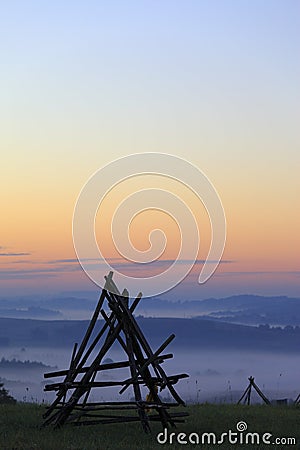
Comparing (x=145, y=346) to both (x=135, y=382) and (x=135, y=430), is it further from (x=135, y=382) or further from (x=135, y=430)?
(x=135, y=430)

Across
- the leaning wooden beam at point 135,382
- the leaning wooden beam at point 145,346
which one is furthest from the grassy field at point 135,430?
the leaning wooden beam at point 145,346

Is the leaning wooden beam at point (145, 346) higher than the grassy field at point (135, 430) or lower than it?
higher

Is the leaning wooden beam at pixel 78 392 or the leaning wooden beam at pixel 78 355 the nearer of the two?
the leaning wooden beam at pixel 78 392

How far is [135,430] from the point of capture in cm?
1858

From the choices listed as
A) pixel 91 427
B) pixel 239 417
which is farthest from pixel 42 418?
pixel 239 417

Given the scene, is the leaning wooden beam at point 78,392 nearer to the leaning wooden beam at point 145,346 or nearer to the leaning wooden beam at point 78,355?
the leaning wooden beam at point 78,355

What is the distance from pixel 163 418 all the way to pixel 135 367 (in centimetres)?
137

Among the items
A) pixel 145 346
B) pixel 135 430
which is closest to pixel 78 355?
pixel 145 346

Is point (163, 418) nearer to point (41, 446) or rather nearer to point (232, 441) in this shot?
point (232, 441)

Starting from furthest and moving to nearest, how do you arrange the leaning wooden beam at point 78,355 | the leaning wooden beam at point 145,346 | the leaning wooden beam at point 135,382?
the leaning wooden beam at point 78,355
the leaning wooden beam at point 145,346
the leaning wooden beam at point 135,382

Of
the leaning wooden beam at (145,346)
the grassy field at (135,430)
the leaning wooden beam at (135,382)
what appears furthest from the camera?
the leaning wooden beam at (145,346)

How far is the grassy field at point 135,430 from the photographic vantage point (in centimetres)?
1603

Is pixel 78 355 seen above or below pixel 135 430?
above

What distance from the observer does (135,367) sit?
1862 centimetres
